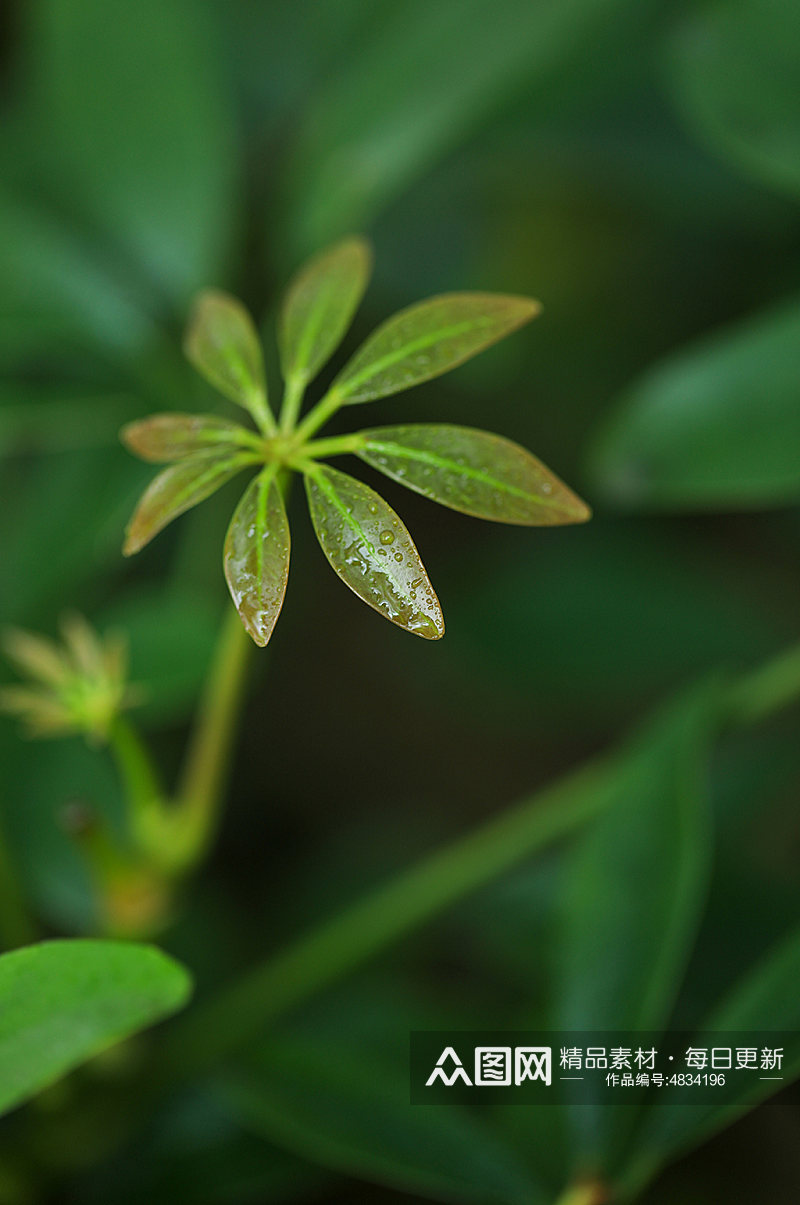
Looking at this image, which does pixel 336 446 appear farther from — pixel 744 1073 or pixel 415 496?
pixel 415 496

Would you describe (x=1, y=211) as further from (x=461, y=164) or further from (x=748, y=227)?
(x=748, y=227)

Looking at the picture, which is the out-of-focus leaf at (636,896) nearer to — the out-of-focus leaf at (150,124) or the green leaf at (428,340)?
the green leaf at (428,340)

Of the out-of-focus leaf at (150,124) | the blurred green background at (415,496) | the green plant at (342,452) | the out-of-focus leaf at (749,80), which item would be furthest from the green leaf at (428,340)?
the out-of-focus leaf at (150,124)

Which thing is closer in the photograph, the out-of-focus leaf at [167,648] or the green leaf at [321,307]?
the green leaf at [321,307]

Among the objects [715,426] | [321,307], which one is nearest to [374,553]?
[321,307]

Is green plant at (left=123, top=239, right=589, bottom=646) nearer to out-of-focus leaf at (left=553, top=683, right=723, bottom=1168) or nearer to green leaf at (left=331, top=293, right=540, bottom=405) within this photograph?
green leaf at (left=331, top=293, right=540, bottom=405)

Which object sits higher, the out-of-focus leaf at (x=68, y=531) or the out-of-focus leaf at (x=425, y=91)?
the out-of-focus leaf at (x=425, y=91)

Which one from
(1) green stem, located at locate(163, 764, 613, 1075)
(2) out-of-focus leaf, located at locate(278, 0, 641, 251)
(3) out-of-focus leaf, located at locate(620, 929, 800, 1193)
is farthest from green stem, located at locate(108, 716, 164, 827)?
(2) out-of-focus leaf, located at locate(278, 0, 641, 251)
